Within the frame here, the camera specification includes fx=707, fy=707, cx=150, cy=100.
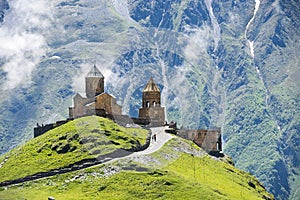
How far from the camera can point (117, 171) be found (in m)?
107

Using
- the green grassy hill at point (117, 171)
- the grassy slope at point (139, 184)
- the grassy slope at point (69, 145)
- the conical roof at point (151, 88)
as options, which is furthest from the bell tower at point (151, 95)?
the grassy slope at point (139, 184)

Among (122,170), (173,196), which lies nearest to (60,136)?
(122,170)

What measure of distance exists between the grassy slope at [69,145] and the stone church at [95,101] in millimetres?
8133

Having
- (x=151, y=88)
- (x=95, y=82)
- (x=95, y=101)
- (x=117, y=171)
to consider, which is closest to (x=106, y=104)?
(x=95, y=101)

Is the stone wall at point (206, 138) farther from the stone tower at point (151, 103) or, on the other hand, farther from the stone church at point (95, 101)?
the stone church at point (95, 101)

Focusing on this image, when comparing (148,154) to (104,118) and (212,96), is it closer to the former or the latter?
(104,118)

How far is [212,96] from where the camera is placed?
151125 mm

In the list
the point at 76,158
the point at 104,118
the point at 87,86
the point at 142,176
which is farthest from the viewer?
the point at 87,86

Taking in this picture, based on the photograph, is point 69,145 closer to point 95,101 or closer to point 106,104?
point 95,101

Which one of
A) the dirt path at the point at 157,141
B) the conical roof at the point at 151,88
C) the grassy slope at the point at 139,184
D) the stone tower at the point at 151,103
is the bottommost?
the grassy slope at the point at 139,184

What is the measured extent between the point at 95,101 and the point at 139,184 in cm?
3874

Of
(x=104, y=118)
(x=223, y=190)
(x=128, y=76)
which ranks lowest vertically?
(x=223, y=190)

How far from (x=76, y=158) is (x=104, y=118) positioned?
1876cm

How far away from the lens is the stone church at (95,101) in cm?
13652
